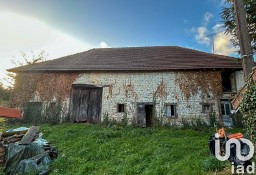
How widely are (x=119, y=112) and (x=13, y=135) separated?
8726mm

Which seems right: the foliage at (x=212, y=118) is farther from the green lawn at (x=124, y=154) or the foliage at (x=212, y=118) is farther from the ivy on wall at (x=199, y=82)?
the green lawn at (x=124, y=154)

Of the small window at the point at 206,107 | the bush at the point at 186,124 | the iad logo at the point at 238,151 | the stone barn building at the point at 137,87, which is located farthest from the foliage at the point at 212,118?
the iad logo at the point at 238,151

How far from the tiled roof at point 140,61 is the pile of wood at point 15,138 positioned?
891cm

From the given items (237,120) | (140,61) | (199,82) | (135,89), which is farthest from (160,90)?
(237,120)

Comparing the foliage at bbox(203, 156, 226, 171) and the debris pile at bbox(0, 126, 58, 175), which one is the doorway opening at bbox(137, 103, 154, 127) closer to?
the debris pile at bbox(0, 126, 58, 175)

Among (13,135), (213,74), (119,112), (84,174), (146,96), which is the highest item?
(213,74)

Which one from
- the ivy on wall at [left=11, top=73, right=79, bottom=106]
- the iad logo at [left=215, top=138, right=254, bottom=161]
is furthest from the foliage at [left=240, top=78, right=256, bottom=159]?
the ivy on wall at [left=11, top=73, right=79, bottom=106]

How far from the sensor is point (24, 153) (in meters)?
9.03

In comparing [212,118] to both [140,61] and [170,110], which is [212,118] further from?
[140,61]

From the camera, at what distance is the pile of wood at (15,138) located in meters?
9.37

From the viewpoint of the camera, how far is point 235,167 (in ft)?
19.2

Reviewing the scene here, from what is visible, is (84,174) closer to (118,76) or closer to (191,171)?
(191,171)

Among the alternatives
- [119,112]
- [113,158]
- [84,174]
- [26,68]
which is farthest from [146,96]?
[26,68]

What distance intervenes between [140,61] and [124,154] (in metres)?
11.2
